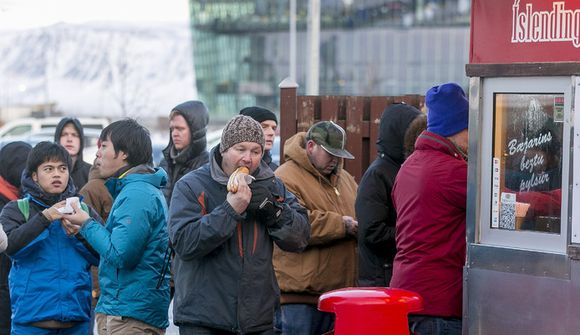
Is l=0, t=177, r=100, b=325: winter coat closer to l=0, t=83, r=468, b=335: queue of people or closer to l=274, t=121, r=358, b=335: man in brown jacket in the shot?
l=0, t=83, r=468, b=335: queue of people

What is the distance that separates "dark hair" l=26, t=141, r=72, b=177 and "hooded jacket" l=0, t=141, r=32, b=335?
2.83ft

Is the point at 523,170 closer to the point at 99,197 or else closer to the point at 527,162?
the point at 527,162

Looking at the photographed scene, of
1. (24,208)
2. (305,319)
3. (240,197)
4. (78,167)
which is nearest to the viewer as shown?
(240,197)

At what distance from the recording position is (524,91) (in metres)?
4.77

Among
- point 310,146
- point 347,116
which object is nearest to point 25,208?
point 310,146

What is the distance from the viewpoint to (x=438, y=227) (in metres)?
5.36

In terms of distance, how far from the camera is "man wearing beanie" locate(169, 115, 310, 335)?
524 centimetres

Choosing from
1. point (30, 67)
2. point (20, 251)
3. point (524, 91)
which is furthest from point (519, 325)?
point (30, 67)

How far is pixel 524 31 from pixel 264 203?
1481 mm

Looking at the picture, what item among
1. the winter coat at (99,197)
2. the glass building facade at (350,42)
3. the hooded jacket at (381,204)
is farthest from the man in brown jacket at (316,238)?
the glass building facade at (350,42)

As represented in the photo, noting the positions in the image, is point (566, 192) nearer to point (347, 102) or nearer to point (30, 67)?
point (347, 102)

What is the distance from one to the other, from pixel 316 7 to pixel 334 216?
20080 mm

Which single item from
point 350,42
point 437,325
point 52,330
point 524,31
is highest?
point 350,42

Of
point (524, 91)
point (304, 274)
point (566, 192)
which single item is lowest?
point (304, 274)
